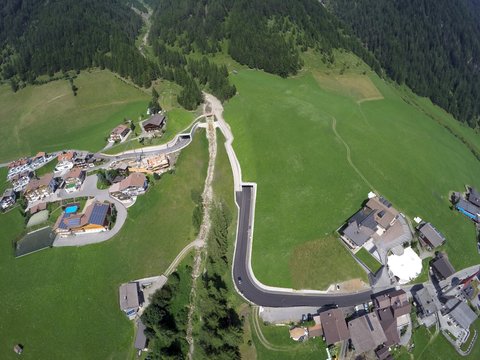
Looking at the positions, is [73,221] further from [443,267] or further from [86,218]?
[443,267]

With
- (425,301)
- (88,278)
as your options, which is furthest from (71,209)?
(425,301)

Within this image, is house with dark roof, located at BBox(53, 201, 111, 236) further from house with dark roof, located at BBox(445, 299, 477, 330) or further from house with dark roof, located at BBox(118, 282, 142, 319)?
house with dark roof, located at BBox(445, 299, 477, 330)

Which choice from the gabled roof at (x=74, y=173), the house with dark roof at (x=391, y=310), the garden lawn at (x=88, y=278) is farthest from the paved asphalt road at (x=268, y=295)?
the gabled roof at (x=74, y=173)

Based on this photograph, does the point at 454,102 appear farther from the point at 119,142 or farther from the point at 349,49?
the point at 119,142

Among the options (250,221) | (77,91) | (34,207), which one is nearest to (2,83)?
(77,91)

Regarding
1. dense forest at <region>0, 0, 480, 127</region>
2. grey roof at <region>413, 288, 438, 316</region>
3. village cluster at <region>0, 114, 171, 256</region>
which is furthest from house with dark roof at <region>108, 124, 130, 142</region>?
grey roof at <region>413, 288, 438, 316</region>

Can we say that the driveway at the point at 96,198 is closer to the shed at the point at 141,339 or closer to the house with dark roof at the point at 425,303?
the shed at the point at 141,339

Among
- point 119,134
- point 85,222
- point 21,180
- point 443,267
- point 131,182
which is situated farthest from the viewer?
point 119,134
